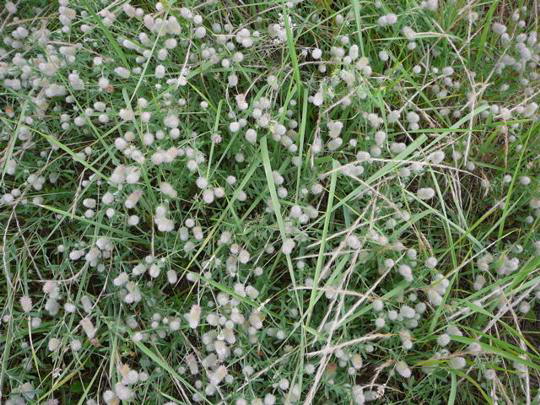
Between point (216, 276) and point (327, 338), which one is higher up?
point (216, 276)

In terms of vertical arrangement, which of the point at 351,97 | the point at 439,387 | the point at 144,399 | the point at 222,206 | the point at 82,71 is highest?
the point at 82,71

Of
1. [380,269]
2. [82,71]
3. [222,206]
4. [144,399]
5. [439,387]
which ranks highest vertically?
[82,71]

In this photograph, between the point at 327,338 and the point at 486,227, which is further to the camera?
the point at 486,227

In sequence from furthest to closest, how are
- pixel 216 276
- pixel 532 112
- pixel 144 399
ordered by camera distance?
pixel 532 112 < pixel 216 276 < pixel 144 399

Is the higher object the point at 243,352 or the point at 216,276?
the point at 216,276

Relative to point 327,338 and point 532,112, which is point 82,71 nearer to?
point 327,338

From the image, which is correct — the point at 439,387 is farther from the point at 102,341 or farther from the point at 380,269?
the point at 102,341

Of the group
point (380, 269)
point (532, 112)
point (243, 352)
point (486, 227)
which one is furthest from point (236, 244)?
point (532, 112)

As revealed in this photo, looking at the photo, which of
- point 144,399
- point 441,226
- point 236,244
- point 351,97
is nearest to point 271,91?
point 351,97

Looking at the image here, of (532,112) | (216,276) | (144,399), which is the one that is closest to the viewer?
(144,399)
